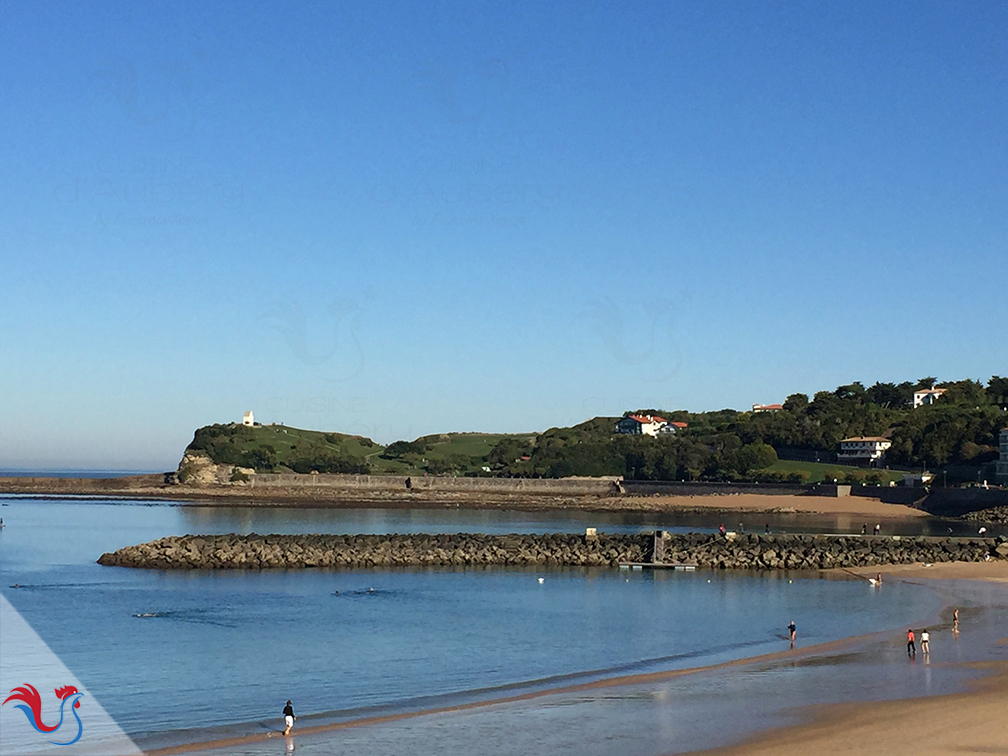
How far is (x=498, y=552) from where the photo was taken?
58.2m

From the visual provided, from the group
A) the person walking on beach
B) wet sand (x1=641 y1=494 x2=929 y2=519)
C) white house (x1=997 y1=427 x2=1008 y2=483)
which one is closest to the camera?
the person walking on beach

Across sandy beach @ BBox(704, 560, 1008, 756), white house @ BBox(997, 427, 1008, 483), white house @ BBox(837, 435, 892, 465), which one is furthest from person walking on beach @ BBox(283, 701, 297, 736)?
white house @ BBox(837, 435, 892, 465)

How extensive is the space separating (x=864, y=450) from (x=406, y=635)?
11485 centimetres

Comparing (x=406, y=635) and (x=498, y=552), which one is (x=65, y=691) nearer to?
(x=406, y=635)

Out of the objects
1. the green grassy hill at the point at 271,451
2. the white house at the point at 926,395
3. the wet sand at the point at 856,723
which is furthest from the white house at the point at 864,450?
the wet sand at the point at 856,723

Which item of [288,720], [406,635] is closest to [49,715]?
[288,720]

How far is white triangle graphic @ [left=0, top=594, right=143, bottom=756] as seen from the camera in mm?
21500

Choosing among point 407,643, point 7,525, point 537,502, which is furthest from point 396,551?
point 537,502

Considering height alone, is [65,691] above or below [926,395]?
below

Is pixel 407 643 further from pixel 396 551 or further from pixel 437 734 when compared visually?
pixel 396 551

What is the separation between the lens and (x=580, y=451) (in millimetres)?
146625

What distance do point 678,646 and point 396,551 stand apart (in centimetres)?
2640

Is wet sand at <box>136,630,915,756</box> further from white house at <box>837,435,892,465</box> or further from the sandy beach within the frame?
white house at <box>837,435,892,465</box>

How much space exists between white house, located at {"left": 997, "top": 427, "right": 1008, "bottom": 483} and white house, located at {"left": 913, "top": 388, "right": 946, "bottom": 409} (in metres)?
66.2
